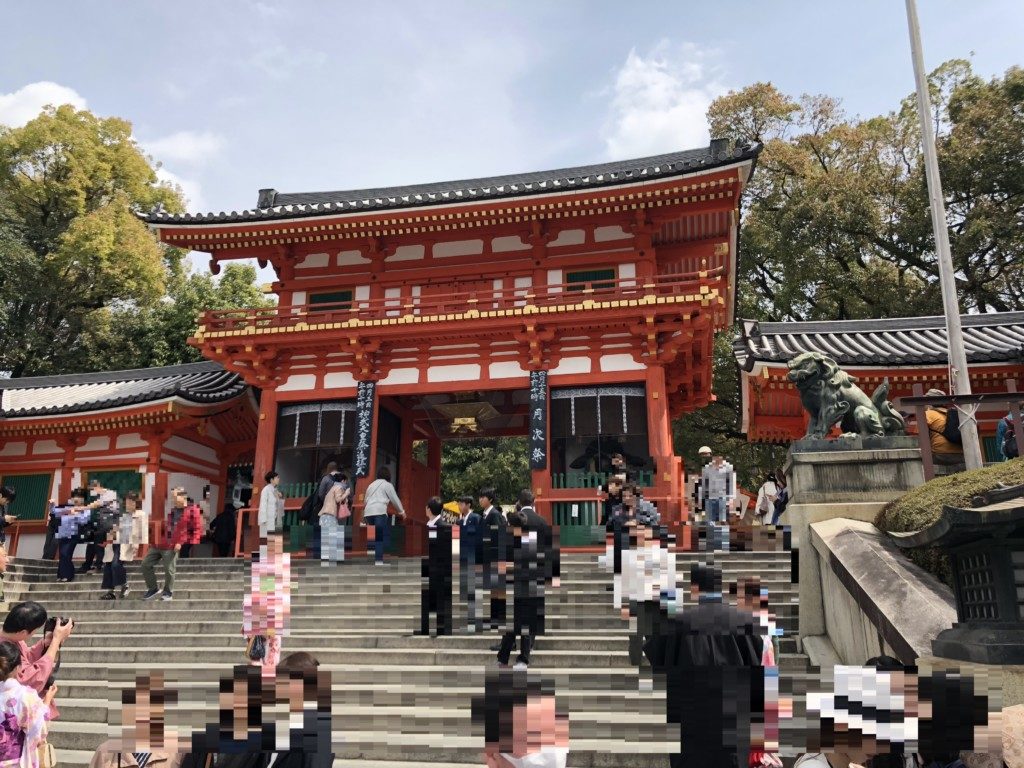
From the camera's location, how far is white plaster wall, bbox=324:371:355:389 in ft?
53.1

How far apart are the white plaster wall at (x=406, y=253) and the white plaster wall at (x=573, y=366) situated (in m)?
4.64

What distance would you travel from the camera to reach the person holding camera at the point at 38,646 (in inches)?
174

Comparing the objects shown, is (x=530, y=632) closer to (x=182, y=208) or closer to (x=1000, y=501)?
(x=1000, y=501)

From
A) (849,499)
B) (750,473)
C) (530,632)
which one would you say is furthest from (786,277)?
(530,632)

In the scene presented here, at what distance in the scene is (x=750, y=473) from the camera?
2827cm

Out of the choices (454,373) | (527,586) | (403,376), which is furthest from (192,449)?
(527,586)

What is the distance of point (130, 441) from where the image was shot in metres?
18.2

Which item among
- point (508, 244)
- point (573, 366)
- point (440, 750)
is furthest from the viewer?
point (508, 244)

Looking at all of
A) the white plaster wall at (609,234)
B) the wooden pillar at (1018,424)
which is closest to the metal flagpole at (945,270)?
the wooden pillar at (1018,424)

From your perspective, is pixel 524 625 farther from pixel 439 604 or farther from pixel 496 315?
pixel 496 315

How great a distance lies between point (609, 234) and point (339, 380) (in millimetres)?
6820

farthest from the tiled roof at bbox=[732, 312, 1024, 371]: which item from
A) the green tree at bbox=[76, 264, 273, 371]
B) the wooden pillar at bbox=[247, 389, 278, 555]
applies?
the green tree at bbox=[76, 264, 273, 371]

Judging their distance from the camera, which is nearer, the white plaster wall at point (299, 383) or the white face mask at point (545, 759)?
the white face mask at point (545, 759)

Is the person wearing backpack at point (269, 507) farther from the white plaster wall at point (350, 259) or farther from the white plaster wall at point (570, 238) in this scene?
the white plaster wall at point (570, 238)
